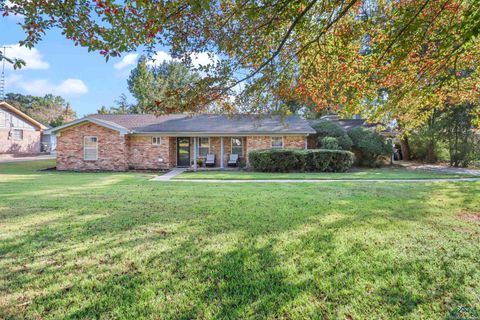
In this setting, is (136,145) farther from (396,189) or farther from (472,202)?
(472,202)

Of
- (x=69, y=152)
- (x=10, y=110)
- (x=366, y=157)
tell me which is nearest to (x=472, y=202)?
(x=366, y=157)

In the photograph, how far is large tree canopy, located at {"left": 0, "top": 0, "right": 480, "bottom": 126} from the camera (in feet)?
12.9

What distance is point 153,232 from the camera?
15.1ft

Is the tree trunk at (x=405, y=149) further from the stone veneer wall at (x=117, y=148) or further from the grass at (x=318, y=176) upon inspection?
the stone veneer wall at (x=117, y=148)

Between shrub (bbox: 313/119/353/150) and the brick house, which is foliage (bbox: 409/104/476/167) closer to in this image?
shrub (bbox: 313/119/353/150)

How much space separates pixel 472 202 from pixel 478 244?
12.1 feet

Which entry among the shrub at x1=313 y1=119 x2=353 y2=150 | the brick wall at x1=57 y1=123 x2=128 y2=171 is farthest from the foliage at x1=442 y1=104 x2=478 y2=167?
the brick wall at x1=57 y1=123 x2=128 y2=171

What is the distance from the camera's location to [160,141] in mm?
17281

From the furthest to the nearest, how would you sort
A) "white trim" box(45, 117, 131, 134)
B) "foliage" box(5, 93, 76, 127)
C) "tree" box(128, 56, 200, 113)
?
"foliage" box(5, 93, 76, 127) < "tree" box(128, 56, 200, 113) < "white trim" box(45, 117, 131, 134)

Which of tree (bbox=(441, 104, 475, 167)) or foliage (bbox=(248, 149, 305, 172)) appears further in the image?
tree (bbox=(441, 104, 475, 167))

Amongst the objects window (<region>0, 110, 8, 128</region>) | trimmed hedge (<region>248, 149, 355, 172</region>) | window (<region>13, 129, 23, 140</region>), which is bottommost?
trimmed hedge (<region>248, 149, 355, 172</region>)

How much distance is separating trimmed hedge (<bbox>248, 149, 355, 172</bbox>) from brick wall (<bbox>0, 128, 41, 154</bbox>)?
96.0 feet

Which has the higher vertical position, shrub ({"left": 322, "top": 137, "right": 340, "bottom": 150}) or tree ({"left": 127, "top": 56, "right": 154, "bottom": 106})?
tree ({"left": 127, "top": 56, "right": 154, "bottom": 106})

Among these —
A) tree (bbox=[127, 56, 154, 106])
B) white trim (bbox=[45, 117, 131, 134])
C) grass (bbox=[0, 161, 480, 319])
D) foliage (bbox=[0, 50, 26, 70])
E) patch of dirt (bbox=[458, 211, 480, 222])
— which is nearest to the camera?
grass (bbox=[0, 161, 480, 319])
